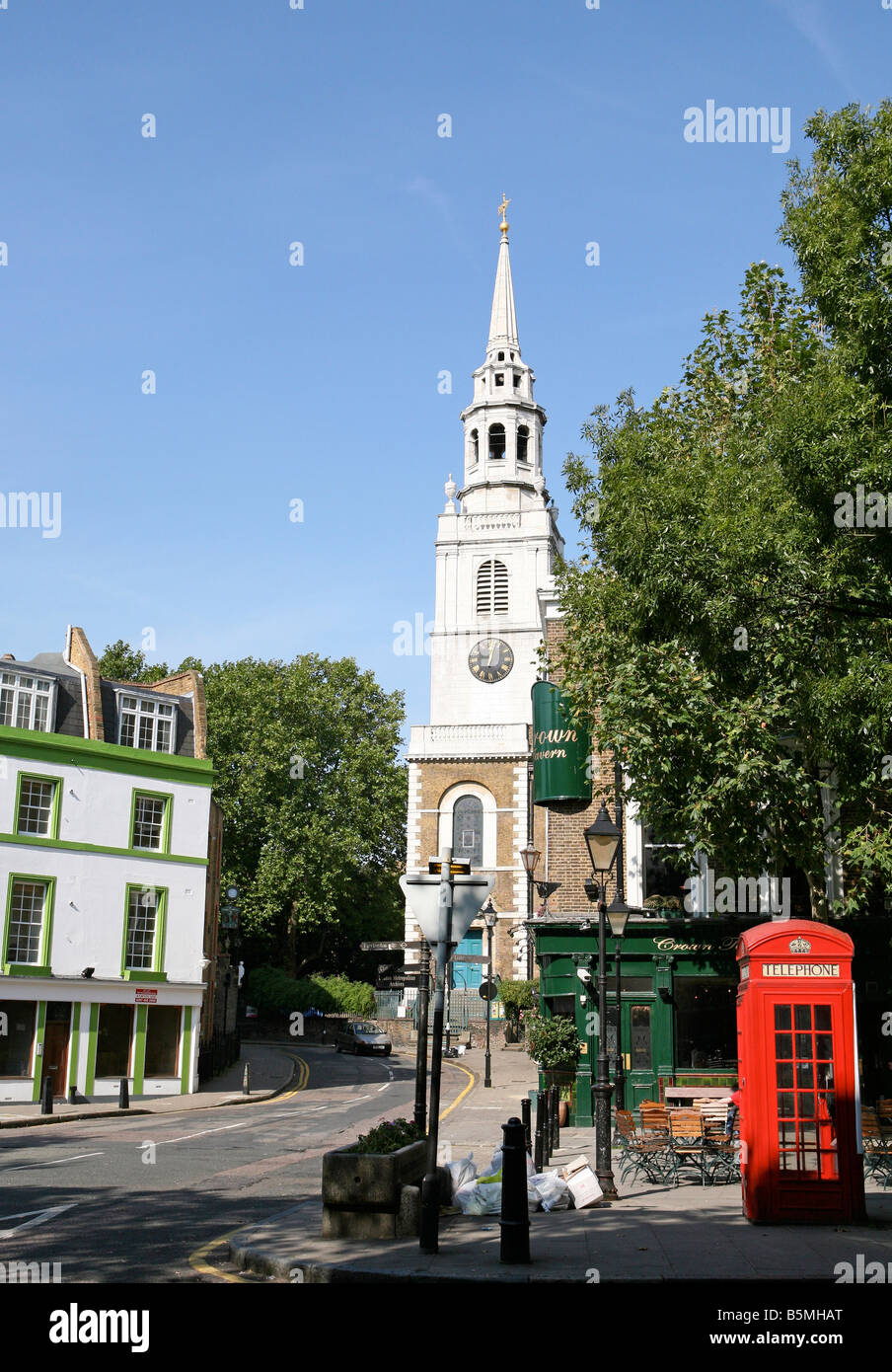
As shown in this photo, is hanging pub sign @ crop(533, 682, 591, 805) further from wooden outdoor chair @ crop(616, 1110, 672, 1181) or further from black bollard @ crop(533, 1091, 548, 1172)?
wooden outdoor chair @ crop(616, 1110, 672, 1181)

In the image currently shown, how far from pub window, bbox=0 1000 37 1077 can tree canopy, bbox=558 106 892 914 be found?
18095mm

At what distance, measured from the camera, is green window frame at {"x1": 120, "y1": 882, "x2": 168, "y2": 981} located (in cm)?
3206

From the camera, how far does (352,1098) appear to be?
30.1 metres

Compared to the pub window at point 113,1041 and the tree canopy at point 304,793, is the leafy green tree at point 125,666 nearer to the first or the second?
the tree canopy at point 304,793

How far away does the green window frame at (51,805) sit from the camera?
30.7 metres

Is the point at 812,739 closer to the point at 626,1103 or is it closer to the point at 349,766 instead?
the point at 626,1103

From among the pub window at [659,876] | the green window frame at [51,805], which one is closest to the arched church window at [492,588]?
the green window frame at [51,805]

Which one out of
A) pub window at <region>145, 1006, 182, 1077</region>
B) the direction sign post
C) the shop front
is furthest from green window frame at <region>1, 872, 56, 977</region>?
the direction sign post

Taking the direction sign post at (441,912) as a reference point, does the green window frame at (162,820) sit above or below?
above

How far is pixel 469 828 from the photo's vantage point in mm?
57781

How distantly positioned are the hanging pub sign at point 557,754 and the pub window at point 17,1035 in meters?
14.0

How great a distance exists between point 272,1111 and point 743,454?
17819mm
